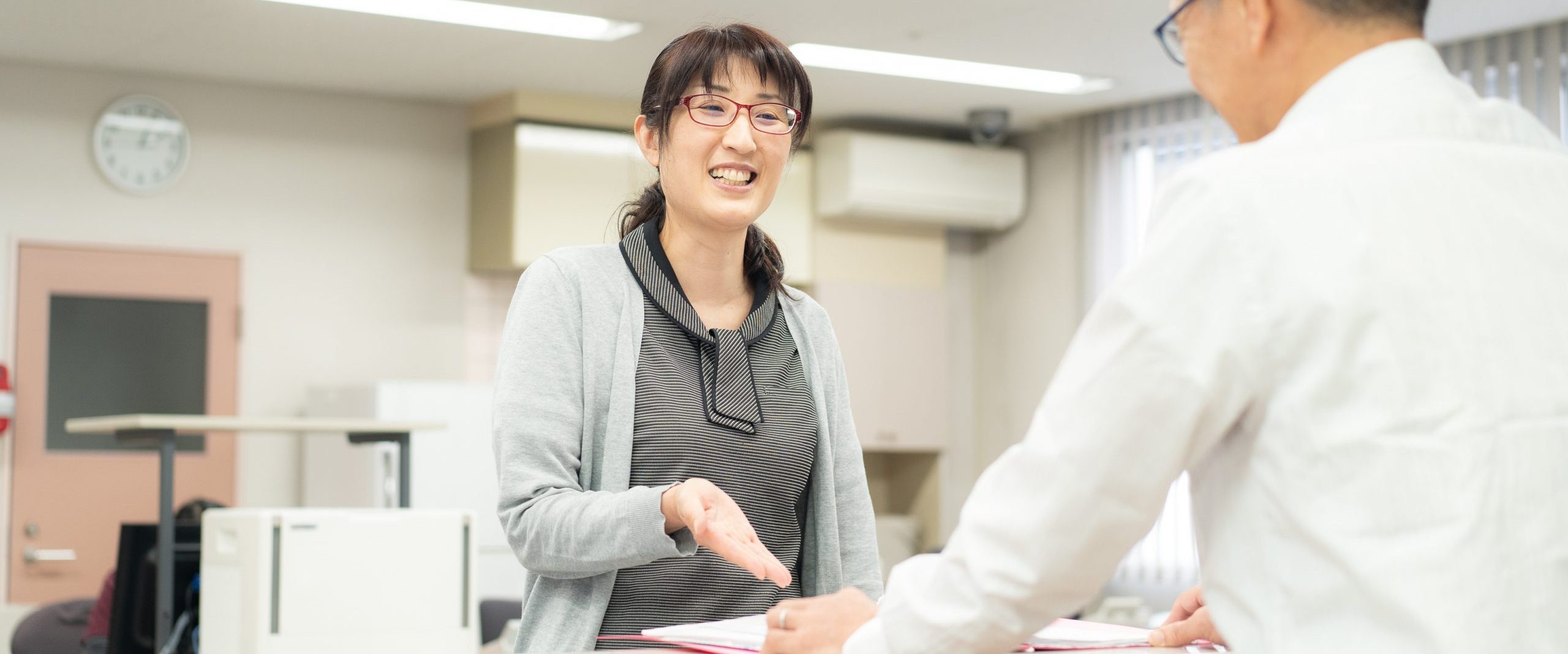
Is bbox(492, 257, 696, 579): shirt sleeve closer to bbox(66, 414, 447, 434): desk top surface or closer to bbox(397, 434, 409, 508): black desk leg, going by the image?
bbox(66, 414, 447, 434): desk top surface

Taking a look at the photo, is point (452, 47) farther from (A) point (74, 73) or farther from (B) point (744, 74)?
(B) point (744, 74)

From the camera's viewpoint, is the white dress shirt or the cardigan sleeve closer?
the white dress shirt

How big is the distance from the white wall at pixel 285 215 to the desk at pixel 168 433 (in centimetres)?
192

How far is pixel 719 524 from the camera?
1.22 metres

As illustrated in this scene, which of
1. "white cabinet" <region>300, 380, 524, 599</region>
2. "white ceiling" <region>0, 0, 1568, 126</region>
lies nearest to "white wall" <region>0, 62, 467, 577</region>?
"white ceiling" <region>0, 0, 1568, 126</region>

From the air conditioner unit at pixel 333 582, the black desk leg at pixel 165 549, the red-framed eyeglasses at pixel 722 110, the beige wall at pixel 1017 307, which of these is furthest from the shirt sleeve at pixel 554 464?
the beige wall at pixel 1017 307

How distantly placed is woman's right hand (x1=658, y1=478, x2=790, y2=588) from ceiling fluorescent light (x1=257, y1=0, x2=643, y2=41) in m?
4.06

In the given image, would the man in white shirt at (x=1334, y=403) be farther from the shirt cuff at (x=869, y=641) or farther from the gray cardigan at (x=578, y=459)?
the gray cardigan at (x=578, y=459)

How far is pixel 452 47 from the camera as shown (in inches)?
222

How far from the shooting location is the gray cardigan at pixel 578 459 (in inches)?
52.5

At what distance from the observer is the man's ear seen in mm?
980

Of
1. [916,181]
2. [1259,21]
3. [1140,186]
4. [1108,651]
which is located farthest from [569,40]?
[1259,21]

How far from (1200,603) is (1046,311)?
6.10 meters

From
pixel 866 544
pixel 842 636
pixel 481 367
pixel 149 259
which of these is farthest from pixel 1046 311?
pixel 842 636
